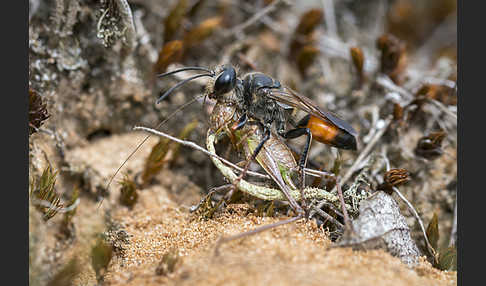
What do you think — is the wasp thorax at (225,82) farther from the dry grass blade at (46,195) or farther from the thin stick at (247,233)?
the dry grass blade at (46,195)

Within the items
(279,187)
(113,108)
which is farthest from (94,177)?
(279,187)

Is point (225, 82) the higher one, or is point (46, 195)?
point (225, 82)

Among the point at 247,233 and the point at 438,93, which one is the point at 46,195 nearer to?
the point at 247,233

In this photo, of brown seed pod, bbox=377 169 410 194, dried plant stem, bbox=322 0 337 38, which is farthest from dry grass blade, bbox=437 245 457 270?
dried plant stem, bbox=322 0 337 38

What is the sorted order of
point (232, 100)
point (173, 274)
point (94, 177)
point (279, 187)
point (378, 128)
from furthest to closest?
point (378, 128) → point (94, 177) → point (232, 100) → point (279, 187) → point (173, 274)

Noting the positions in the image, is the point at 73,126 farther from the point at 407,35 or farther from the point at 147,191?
the point at 407,35

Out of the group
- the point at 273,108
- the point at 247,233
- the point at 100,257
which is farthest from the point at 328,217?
the point at 100,257

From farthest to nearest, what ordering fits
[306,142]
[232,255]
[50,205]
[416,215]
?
[306,142], [416,215], [50,205], [232,255]

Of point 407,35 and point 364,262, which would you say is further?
point 407,35
